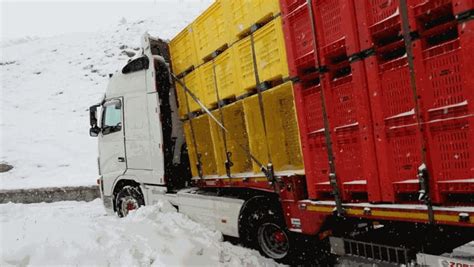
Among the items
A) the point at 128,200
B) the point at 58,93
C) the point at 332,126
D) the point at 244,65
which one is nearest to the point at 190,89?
the point at 244,65

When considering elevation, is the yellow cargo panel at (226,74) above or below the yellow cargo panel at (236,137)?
above

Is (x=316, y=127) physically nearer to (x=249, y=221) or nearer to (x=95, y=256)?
(x=249, y=221)

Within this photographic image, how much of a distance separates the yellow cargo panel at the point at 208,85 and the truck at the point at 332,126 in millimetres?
14

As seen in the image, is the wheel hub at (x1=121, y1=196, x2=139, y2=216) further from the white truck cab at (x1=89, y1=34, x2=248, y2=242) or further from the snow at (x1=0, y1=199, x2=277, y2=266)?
the snow at (x1=0, y1=199, x2=277, y2=266)

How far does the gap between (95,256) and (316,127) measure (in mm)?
2839

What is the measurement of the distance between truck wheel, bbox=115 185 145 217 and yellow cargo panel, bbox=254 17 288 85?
14.6 ft

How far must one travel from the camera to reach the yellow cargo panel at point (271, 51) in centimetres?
421

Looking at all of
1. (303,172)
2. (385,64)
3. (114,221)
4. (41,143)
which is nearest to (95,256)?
(114,221)

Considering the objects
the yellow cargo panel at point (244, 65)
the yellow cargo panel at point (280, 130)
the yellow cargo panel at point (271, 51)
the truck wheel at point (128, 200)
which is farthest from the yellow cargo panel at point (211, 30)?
the truck wheel at point (128, 200)

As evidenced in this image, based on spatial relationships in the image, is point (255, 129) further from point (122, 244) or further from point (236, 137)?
point (122, 244)

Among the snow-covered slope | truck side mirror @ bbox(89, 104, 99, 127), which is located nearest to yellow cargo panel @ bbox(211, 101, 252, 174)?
truck side mirror @ bbox(89, 104, 99, 127)

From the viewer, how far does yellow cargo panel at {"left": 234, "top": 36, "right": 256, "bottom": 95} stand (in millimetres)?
4758

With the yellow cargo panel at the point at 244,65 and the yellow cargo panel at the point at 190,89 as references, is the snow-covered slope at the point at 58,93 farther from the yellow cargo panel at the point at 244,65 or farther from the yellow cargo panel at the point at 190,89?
the yellow cargo panel at the point at 244,65

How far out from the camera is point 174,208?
712 cm
